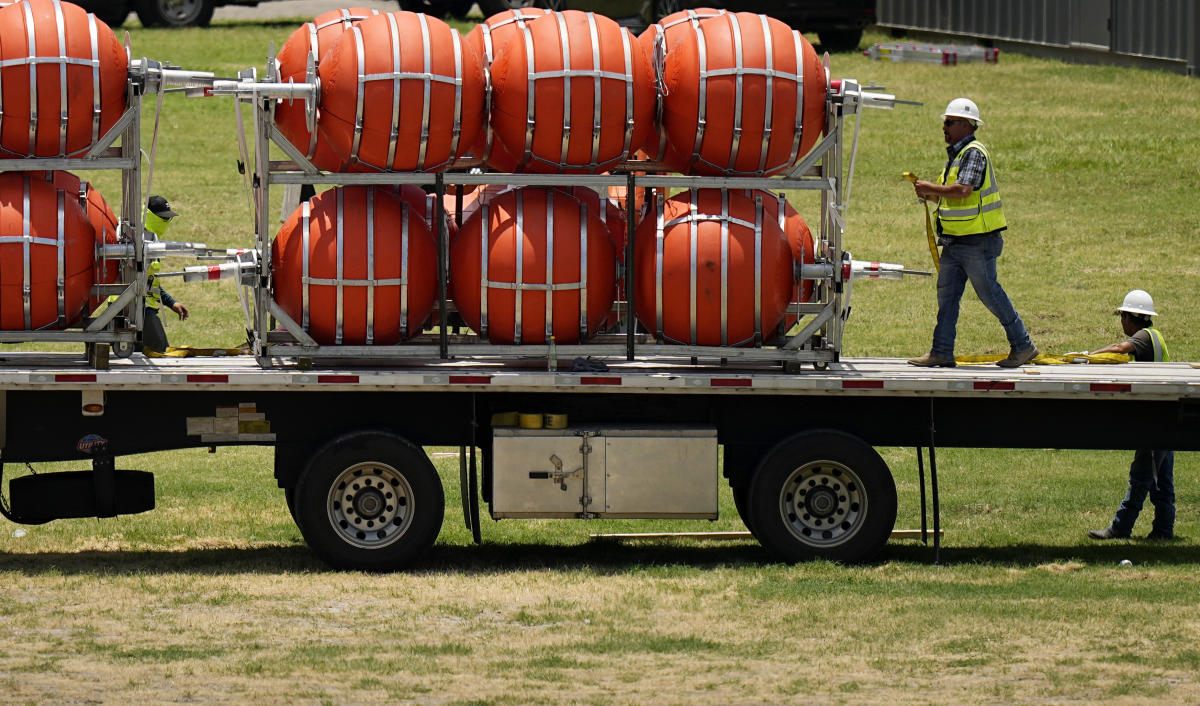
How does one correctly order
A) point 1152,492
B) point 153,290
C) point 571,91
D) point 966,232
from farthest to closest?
point 153,290
point 1152,492
point 966,232
point 571,91

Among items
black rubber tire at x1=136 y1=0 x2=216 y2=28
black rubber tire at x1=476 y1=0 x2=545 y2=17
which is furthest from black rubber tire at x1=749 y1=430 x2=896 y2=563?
black rubber tire at x1=136 y1=0 x2=216 y2=28

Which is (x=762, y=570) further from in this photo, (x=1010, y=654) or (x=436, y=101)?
(x=436, y=101)

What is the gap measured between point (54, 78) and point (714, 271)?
3.90 meters

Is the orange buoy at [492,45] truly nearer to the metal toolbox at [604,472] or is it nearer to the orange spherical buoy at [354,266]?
the orange spherical buoy at [354,266]

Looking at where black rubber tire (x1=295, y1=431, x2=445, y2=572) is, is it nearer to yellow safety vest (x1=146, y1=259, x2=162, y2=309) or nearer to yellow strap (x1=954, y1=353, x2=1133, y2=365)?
yellow safety vest (x1=146, y1=259, x2=162, y2=309)

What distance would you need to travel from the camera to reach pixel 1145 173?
26.0m

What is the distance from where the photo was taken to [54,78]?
35.7 feet

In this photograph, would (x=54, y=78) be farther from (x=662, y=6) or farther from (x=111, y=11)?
Result: (x=111, y=11)

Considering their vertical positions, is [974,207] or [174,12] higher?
[174,12]

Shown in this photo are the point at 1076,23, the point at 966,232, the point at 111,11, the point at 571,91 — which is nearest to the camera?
the point at 571,91

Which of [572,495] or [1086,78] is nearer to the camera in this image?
[572,495]

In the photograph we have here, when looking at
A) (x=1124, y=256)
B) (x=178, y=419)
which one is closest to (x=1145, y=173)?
(x=1124, y=256)

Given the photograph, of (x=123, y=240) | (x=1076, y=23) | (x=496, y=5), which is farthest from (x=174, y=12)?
(x=123, y=240)

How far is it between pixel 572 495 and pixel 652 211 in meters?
1.75
